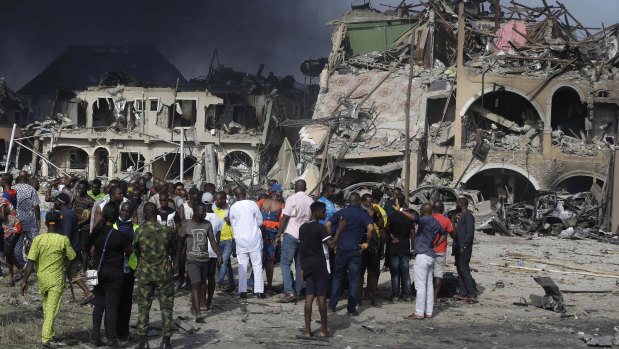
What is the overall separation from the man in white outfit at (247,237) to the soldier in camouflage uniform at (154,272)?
9.34 feet

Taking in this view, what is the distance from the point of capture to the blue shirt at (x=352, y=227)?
9.71 meters

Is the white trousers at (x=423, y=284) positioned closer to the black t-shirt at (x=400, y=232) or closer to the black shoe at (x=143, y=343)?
the black t-shirt at (x=400, y=232)

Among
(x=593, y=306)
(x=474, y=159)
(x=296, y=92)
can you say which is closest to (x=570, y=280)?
(x=593, y=306)

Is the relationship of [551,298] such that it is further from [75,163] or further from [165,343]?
[75,163]

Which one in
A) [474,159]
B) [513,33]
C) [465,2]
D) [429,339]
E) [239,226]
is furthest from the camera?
[465,2]

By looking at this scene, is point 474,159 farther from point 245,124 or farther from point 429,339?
point 429,339

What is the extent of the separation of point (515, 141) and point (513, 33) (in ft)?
27.2

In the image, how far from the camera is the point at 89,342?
805 centimetres

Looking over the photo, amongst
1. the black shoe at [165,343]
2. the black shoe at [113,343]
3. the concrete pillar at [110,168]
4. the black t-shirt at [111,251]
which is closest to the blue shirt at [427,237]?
the black shoe at [165,343]

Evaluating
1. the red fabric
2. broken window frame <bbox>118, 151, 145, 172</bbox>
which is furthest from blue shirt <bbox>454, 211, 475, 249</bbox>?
broken window frame <bbox>118, 151, 145, 172</bbox>

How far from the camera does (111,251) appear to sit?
777 centimetres

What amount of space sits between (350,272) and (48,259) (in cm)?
403

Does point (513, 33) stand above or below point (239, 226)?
above

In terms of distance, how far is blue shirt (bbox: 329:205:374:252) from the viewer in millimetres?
9711
